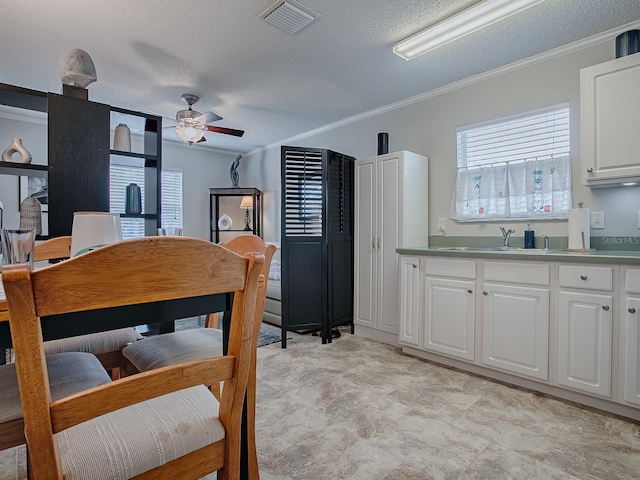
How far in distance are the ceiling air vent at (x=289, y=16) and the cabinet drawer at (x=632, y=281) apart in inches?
97.3

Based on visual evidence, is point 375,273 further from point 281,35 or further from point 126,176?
point 126,176

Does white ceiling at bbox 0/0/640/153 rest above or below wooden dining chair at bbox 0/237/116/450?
above

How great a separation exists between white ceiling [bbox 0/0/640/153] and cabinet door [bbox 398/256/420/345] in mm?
1739

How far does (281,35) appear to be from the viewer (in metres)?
2.51

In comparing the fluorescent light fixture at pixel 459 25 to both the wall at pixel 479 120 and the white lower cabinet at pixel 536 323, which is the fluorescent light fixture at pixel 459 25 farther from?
the white lower cabinet at pixel 536 323

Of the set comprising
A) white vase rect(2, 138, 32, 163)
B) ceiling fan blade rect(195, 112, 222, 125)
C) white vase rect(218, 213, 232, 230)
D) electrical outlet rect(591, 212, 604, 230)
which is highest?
ceiling fan blade rect(195, 112, 222, 125)

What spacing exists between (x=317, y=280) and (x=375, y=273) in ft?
1.98

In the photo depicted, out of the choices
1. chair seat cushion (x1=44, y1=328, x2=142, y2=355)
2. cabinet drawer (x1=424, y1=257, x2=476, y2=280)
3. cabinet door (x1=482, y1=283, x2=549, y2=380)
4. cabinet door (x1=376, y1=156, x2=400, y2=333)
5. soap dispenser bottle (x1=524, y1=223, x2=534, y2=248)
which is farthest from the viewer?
cabinet door (x1=376, y1=156, x2=400, y2=333)

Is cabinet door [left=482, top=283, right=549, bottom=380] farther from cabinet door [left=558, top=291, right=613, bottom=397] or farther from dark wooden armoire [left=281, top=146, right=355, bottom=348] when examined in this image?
dark wooden armoire [left=281, top=146, right=355, bottom=348]

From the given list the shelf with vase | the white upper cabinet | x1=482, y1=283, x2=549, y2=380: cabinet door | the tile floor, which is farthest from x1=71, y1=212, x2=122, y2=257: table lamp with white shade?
the white upper cabinet

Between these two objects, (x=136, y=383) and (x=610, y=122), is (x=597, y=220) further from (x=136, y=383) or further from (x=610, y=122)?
(x=136, y=383)

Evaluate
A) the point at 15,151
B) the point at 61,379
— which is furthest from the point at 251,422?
the point at 15,151

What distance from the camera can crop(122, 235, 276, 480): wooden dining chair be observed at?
49.2 inches

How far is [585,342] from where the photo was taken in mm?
2090
